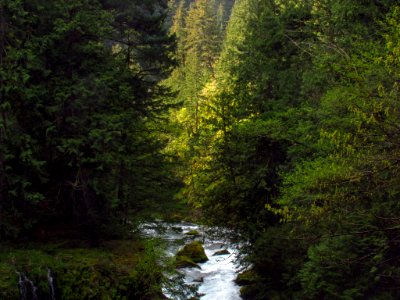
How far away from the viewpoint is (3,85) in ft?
43.8

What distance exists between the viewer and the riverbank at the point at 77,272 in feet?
39.2

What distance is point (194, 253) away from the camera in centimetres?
2545

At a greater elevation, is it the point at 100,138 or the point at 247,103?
the point at 247,103

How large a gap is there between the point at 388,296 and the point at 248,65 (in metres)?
13.0

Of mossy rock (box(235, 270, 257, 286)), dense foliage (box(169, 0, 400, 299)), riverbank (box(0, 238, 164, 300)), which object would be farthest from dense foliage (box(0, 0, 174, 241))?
mossy rock (box(235, 270, 257, 286))

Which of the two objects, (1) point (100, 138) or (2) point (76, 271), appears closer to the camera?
(2) point (76, 271)

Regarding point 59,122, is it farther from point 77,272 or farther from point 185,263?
point 185,263

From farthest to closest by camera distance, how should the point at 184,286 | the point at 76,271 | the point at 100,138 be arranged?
the point at 184,286 → the point at 100,138 → the point at 76,271

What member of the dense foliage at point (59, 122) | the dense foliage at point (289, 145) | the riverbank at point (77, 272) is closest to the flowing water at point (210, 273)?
the dense foliage at point (289, 145)

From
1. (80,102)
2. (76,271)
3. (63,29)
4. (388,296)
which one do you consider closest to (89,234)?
(76,271)

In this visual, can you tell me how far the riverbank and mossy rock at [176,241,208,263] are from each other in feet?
34.8

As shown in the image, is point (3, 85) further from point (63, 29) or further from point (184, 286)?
point (184, 286)

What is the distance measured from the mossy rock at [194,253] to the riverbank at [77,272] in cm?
1060

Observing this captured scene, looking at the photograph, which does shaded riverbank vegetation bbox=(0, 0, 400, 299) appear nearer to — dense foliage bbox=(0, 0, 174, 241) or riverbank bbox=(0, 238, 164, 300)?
dense foliage bbox=(0, 0, 174, 241)
